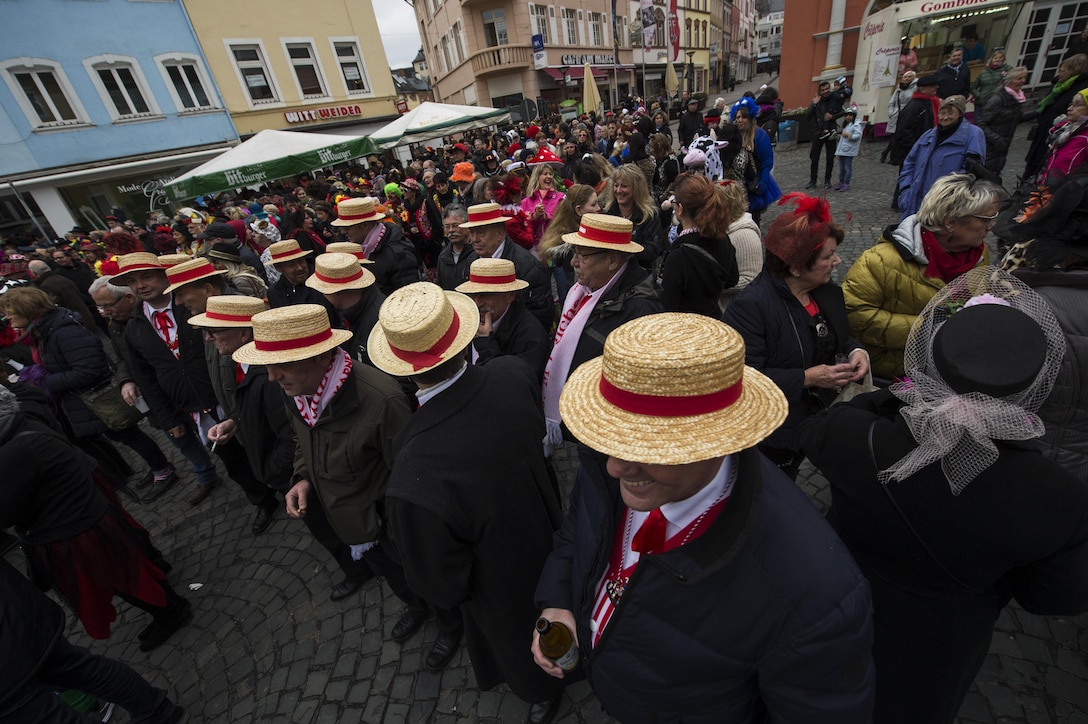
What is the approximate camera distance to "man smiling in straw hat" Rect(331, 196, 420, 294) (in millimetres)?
5355

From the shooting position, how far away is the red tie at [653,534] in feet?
4.50

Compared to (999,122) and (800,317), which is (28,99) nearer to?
(800,317)

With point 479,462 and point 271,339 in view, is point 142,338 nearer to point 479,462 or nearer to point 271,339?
point 271,339

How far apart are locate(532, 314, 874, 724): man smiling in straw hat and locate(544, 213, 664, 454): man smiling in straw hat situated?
143 cm

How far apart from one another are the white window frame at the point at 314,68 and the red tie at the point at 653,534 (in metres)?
27.1

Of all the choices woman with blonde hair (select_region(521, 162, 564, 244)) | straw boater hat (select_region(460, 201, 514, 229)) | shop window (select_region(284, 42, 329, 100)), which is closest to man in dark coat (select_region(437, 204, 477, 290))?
straw boater hat (select_region(460, 201, 514, 229))

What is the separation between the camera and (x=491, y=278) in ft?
10.4

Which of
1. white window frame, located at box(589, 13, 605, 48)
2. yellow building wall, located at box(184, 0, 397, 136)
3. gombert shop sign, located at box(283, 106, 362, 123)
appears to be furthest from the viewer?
white window frame, located at box(589, 13, 605, 48)

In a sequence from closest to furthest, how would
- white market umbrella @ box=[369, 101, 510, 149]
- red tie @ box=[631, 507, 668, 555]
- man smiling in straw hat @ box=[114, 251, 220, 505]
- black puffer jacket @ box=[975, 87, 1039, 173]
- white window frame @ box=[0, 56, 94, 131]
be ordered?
red tie @ box=[631, 507, 668, 555] → man smiling in straw hat @ box=[114, 251, 220, 505] → black puffer jacket @ box=[975, 87, 1039, 173] → white market umbrella @ box=[369, 101, 510, 149] → white window frame @ box=[0, 56, 94, 131]

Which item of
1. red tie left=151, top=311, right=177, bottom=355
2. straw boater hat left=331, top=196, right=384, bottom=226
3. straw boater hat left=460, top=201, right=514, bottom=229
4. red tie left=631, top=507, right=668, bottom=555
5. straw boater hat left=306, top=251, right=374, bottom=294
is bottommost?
red tie left=631, top=507, right=668, bottom=555

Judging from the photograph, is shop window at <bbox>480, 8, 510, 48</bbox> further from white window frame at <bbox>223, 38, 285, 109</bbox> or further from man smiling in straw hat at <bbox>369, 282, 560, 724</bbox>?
man smiling in straw hat at <bbox>369, 282, 560, 724</bbox>

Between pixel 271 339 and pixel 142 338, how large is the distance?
238 centimetres

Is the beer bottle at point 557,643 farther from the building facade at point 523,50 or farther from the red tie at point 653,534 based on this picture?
the building facade at point 523,50

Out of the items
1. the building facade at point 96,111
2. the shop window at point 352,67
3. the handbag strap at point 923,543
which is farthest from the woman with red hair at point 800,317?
the shop window at point 352,67
